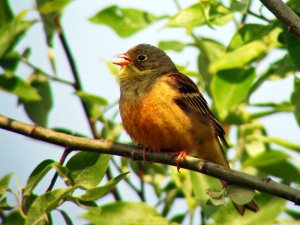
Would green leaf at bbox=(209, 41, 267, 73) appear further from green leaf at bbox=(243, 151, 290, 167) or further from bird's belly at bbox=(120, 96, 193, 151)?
green leaf at bbox=(243, 151, 290, 167)

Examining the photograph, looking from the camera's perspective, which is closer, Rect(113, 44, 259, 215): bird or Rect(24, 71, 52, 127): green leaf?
Rect(113, 44, 259, 215): bird

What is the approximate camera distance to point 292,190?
392cm

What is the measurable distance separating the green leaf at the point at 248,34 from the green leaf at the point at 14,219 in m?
2.01

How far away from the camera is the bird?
5.70m

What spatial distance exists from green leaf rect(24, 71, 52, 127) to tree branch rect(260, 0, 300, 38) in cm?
280

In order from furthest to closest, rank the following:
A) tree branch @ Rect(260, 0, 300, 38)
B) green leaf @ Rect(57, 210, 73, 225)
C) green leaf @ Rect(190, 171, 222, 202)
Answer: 1. green leaf @ Rect(190, 171, 222, 202)
2. green leaf @ Rect(57, 210, 73, 225)
3. tree branch @ Rect(260, 0, 300, 38)

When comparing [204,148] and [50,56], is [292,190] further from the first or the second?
[50,56]

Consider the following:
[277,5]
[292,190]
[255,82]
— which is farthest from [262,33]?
[292,190]

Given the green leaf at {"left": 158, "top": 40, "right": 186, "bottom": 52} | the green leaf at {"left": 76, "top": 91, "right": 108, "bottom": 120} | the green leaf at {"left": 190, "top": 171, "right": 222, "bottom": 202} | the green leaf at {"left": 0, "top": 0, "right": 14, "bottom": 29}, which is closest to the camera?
the green leaf at {"left": 190, "top": 171, "right": 222, "bottom": 202}

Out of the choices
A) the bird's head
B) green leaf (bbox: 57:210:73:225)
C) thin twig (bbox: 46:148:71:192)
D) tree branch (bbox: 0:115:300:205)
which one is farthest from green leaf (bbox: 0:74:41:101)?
green leaf (bbox: 57:210:73:225)

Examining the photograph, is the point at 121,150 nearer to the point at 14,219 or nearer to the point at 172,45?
the point at 14,219

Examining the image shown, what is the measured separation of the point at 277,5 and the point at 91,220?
185 centimetres

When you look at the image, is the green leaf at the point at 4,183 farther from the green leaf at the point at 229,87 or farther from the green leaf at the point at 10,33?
→ the green leaf at the point at 229,87

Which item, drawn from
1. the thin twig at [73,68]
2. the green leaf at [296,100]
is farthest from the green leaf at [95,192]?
the thin twig at [73,68]
